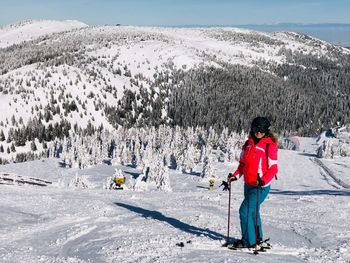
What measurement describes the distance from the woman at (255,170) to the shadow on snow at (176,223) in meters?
1.34

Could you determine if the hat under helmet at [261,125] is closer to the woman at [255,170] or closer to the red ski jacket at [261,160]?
the woman at [255,170]

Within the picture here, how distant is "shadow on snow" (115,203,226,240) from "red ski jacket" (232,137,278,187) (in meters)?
2.56

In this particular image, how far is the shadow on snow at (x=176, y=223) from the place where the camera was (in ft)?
44.8

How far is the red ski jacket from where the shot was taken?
37.9 feet

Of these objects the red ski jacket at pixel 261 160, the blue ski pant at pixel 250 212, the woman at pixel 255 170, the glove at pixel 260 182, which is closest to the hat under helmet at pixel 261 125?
the woman at pixel 255 170

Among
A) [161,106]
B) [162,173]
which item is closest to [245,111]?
[161,106]

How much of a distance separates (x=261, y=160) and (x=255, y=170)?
0.30 meters

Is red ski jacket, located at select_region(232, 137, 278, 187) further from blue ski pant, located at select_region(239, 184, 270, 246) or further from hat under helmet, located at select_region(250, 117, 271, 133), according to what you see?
blue ski pant, located at select_region(239, 184, 270, 246)

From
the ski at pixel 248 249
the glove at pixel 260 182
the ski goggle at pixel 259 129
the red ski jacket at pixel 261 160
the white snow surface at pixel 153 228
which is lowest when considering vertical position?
the white snow surface at pixel 153 228

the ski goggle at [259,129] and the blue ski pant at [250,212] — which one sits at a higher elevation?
the ski goggle at [259,129]

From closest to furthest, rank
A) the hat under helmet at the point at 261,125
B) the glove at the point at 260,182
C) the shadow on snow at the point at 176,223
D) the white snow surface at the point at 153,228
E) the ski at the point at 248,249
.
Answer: the hat under helmet at the point at 261,125
the glove at the point at 260,182
the white snow surface at the point at 153,228
the ski at the point at 248,249
the shadow on snow at the point at 176,223

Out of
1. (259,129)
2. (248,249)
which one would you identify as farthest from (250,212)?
(259,129)

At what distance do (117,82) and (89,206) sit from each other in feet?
525

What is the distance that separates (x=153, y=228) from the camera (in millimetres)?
14320
